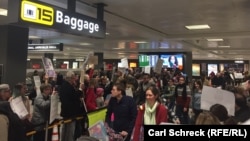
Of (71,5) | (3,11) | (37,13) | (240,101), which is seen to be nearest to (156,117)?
(240,101)

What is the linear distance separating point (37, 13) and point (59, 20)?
45cm

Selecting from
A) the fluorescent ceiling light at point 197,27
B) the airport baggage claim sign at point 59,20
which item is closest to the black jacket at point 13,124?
the airport baggage claim sign at point 59,20

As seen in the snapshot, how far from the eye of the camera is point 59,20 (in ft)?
14.7

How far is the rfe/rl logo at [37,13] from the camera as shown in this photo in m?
3.90

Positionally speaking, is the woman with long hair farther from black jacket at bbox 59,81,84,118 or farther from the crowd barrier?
black jacket at bbox 59,81,84,118

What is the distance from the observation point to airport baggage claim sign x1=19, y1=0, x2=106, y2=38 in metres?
3.96

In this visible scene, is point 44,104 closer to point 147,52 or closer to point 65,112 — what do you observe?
point 65,112

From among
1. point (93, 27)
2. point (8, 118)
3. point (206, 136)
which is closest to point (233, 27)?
point (93, 27)

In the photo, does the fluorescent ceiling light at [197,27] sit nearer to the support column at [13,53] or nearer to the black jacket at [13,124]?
the support column at [13,53]

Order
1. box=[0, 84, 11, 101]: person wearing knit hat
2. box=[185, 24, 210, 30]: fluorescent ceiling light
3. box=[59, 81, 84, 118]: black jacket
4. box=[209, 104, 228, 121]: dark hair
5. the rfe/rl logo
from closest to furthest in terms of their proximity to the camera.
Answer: box=[209, 104, 228, 121]: dark hair
the rfe/rl logo
box=[0, 84, 11, 101]: person wearing knit hat
box=[59, 81, 84, 118]: black jacket
box=[185, 24, 210, 30]: fluorescent ceiling light

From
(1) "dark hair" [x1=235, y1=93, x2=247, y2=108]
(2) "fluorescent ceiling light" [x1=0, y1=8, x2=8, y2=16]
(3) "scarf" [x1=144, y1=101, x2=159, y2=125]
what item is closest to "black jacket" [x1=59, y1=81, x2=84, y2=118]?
(2) "fluorescent ceiling light" [x1=0, y1=8, x2=8, y2=16]

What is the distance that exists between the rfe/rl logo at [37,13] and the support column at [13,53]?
426 cm

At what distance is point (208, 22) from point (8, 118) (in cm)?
608

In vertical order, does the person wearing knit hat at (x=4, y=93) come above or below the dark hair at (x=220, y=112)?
above
